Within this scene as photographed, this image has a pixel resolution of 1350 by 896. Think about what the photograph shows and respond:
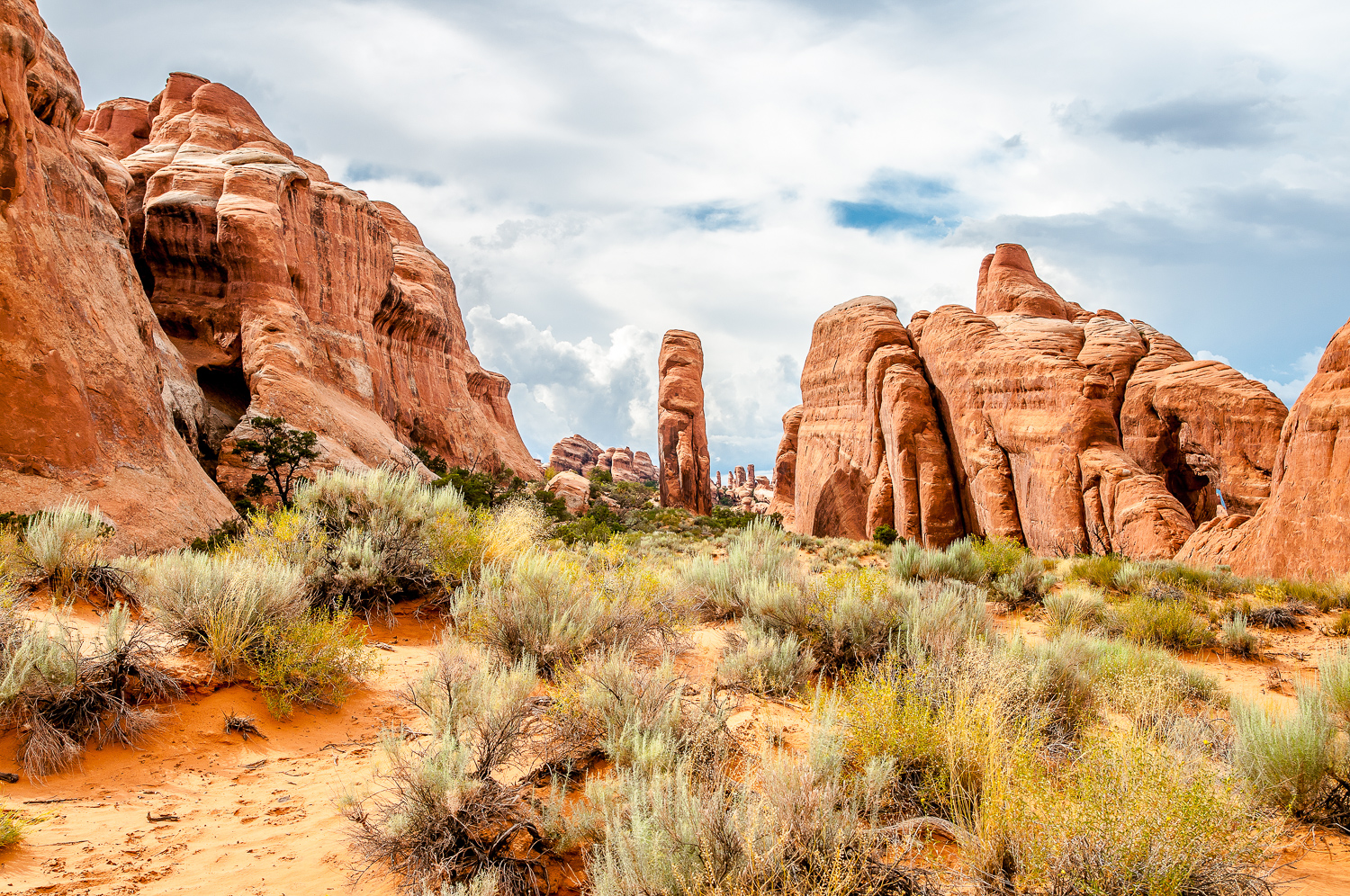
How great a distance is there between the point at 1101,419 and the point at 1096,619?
9836 mm

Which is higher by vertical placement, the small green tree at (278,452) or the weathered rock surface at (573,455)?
the weathered rock surface at (573,455)

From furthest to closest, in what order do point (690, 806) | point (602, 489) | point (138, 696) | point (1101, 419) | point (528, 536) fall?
point (602, 489)
point (1101, 419)
point (528, 536)
point (138, 696)
point (690, 806)

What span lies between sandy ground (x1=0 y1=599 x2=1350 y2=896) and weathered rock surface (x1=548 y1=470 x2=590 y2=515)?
28.2 meters

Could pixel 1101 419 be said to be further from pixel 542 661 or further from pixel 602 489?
A: pixel 602 489

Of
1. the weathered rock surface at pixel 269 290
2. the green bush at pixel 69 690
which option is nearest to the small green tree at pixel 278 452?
the weathered rock surface at pixel 269 290

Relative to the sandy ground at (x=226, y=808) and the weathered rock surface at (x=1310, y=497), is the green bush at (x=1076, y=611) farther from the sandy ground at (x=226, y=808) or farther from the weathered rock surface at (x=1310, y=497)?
the weathered rock surface at (x=1310, y=497)

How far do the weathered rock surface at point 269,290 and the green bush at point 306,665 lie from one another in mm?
13348

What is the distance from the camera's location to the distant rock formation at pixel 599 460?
3563 inches

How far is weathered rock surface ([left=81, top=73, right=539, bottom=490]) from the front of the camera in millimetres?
19875

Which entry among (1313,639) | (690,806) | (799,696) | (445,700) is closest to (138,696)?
(445,700)

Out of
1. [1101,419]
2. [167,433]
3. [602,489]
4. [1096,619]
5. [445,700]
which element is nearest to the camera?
[445,700]

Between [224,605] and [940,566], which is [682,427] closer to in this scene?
[940,566]

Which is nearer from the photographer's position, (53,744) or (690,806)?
(690,806)

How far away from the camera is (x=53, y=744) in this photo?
155 inches
